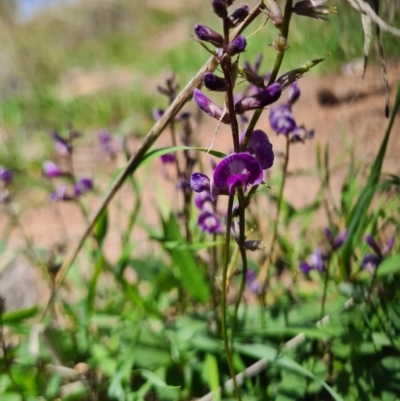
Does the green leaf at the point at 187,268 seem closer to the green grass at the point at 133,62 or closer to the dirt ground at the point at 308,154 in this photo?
the dirt ground at the point at 308,154

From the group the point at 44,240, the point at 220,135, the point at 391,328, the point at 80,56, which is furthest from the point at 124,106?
the point at 80,56

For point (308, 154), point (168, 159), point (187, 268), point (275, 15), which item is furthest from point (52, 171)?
point (308, 154)

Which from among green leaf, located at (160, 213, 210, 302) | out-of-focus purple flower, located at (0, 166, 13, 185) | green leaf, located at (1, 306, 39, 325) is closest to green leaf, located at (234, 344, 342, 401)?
green leaf, located at (160, 213, 210, 302)

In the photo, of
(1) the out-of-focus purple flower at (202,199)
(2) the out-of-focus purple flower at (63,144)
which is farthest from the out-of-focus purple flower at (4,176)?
(1) the out-of-focus purple flower at (202,199)

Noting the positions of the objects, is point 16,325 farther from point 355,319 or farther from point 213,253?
point 355,319

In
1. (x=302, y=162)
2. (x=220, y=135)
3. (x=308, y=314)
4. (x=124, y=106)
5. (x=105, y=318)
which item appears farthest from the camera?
(x=124, y=106)
